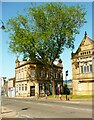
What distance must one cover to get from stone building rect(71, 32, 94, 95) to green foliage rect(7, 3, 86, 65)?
8.59 ft

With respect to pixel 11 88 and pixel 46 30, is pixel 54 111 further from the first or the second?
pixel 11 88

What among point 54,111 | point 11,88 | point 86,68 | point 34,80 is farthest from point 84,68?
point 11,88

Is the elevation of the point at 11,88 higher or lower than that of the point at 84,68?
lower

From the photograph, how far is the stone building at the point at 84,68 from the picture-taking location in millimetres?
53447

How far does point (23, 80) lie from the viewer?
269 ft

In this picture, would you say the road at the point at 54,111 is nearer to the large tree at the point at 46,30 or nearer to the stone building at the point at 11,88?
the large tree at the point at 46,30

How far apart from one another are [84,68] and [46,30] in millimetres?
10367

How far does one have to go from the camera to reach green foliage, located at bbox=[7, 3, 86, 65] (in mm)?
53094

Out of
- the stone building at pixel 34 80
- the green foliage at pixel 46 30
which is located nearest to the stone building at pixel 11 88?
the stone building at pixel 34 80

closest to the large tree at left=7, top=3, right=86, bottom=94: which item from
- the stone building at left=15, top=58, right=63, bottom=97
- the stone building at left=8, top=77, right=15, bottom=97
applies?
the stone building at left=15, top=58, right=63, bottom=97

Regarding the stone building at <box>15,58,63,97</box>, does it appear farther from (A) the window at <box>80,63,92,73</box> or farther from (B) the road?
(B) the road

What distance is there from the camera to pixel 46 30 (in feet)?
176

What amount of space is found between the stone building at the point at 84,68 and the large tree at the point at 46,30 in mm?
2557

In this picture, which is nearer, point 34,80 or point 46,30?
point 46,30
